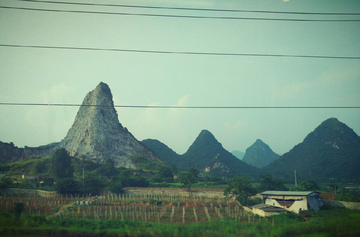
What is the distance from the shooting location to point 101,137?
51.4 metres

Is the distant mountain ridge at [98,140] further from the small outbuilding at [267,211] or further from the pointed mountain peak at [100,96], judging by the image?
the small outbuilding at [267,211]

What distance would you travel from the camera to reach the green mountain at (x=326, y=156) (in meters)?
45.5

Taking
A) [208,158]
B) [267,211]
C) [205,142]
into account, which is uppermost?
[205,142]

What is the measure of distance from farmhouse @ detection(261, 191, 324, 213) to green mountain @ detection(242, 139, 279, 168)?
7842 centimetres

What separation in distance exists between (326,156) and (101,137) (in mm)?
43134

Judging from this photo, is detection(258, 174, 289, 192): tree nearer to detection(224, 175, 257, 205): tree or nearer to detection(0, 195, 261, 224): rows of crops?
detection(224, 175, 257, 205): tree

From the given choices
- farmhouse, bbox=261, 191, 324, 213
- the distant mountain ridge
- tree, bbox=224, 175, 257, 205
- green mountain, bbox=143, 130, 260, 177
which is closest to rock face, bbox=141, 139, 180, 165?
green mountain, bbox=143, 130, 260, 177

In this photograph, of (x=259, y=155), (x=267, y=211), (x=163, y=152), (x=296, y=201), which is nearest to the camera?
(x=267, y=211)

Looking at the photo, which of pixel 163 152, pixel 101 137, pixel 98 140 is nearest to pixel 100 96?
pixel 101 137

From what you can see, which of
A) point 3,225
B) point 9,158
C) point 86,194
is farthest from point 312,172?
point 9,158

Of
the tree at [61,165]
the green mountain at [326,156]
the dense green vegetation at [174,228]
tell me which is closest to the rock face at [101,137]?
the tree at [61,165]

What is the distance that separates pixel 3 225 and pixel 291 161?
187ft

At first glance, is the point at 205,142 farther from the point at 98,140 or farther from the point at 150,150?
the point at 98,140

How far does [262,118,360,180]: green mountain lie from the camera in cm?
4547
